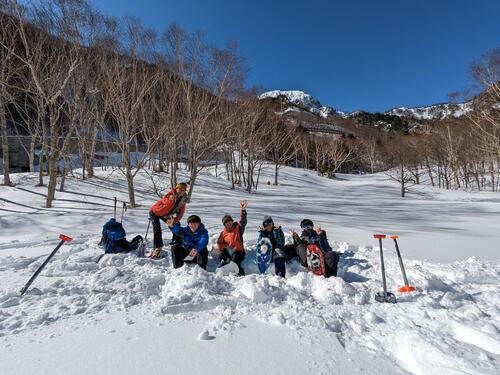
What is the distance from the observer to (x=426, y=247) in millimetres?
5957

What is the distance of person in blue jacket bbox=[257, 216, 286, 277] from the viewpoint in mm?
4535

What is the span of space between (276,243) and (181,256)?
164cm

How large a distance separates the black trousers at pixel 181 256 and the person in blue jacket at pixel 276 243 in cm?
100

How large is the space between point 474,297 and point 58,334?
455cm

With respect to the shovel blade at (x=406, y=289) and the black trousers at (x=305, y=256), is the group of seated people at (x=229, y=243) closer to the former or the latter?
the black trousers at (x=305, y=256)

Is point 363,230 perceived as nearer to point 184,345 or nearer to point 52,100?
point 184,345

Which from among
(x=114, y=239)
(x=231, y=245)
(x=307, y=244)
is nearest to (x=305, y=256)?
(x=307, y=244)

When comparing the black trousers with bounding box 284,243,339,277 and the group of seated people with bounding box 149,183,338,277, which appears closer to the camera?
the black trousers with bounding box 284,243,339,277

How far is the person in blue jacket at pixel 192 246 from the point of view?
4.67m

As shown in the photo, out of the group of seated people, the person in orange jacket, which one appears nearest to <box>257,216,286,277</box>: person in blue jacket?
the group of seated people

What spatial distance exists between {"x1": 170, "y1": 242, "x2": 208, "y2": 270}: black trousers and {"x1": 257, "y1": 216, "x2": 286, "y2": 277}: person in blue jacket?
1.00m

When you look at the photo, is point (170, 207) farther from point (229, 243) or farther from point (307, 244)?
point (307, 244)

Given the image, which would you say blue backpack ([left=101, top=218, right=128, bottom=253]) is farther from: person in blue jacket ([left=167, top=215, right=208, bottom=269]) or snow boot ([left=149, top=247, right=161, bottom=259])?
person in blue jacket ([left=167, top=215, right=208, bottom=269])

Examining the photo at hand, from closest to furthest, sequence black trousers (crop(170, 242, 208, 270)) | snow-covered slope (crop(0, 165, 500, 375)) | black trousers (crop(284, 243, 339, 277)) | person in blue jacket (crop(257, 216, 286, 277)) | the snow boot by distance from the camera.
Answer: snow-covered slope (crop(0, 165, 500, 375)), black trousers (crop(284, 243, 339, 277)), person in blue jacket (crop(257, 216, 286, 277)), black trousers (crop(170, 242, 208, 270)), the snow boot
